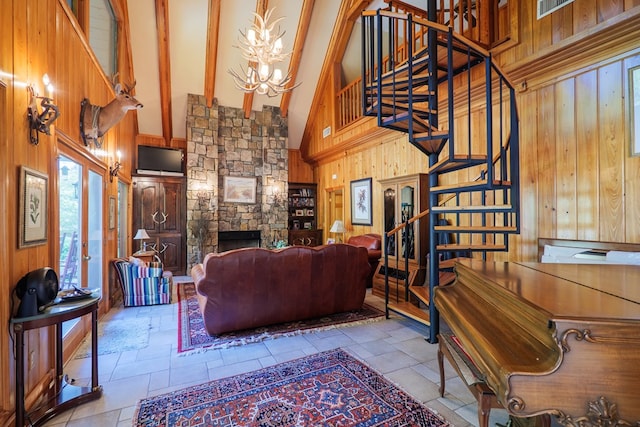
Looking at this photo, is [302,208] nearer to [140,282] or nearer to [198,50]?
[198,50]

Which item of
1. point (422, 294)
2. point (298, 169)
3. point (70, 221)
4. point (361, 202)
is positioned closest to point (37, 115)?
point (70, 221)

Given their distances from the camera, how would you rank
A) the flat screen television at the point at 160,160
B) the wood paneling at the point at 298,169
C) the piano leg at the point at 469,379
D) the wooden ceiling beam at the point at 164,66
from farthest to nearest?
1. the wood paneling at the point at 298,169
2. the flat screen television at the point at 160,160
3. the wooden ceiling beam at the point at 164,66
4. the piano leg at the point at 469,379

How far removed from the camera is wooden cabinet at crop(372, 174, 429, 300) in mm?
4441

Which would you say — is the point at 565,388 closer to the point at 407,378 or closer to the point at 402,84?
the point at 407,378

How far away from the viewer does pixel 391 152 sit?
5750 mm

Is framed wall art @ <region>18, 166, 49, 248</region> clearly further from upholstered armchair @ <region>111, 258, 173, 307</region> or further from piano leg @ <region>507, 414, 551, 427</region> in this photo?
piano leg @ <region>507, 414, 551, 427</region>

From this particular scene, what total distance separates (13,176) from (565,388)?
289 centimetres

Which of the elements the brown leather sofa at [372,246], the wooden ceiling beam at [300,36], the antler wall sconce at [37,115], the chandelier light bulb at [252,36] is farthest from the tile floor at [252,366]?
the wooden ceiling beam at [300,36]

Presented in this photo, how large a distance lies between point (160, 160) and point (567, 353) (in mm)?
7891

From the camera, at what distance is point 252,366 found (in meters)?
2.67

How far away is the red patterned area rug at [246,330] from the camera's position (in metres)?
3.14

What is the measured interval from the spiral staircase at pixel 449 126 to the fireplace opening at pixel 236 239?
4.82 metres

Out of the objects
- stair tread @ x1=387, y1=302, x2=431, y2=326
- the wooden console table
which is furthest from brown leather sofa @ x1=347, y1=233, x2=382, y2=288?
the wooden console table

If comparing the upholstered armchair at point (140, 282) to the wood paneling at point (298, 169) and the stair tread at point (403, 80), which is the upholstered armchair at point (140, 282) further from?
the wood paneling at point (298, 169)
